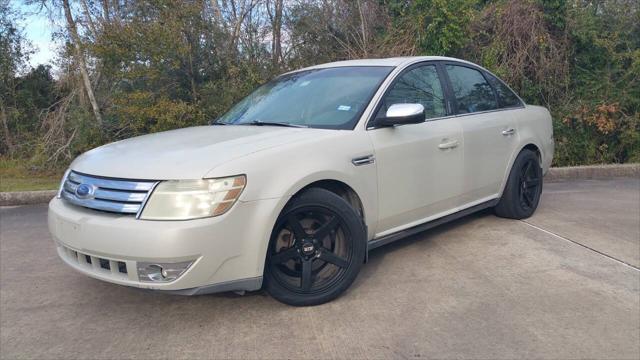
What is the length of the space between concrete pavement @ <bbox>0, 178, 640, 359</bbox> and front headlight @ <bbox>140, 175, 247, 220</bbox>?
29.9 inches

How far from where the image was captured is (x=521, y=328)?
317cm

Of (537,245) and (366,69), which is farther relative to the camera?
(537,245)

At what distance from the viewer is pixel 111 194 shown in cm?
307

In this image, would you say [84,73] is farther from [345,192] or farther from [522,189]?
[522,189]

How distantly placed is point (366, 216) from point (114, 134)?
6.62m

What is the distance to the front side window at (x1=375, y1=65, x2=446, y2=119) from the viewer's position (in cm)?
411

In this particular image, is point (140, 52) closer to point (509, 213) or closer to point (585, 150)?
point (509, 213)

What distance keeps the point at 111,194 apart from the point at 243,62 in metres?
6.70

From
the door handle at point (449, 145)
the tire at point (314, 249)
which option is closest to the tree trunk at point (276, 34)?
the door handle at point (449, 145)

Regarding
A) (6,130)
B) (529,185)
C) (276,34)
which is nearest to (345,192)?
(529,185)

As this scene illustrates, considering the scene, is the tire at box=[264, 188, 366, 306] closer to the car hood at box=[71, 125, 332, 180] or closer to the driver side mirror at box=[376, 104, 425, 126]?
the car hood at box=[71, 125, 332, 180]

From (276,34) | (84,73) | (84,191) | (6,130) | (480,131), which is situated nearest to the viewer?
(84,191)

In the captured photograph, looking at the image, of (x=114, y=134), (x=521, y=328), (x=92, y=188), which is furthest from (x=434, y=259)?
(x=114, y=134)

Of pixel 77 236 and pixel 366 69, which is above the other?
pixel 366 69
